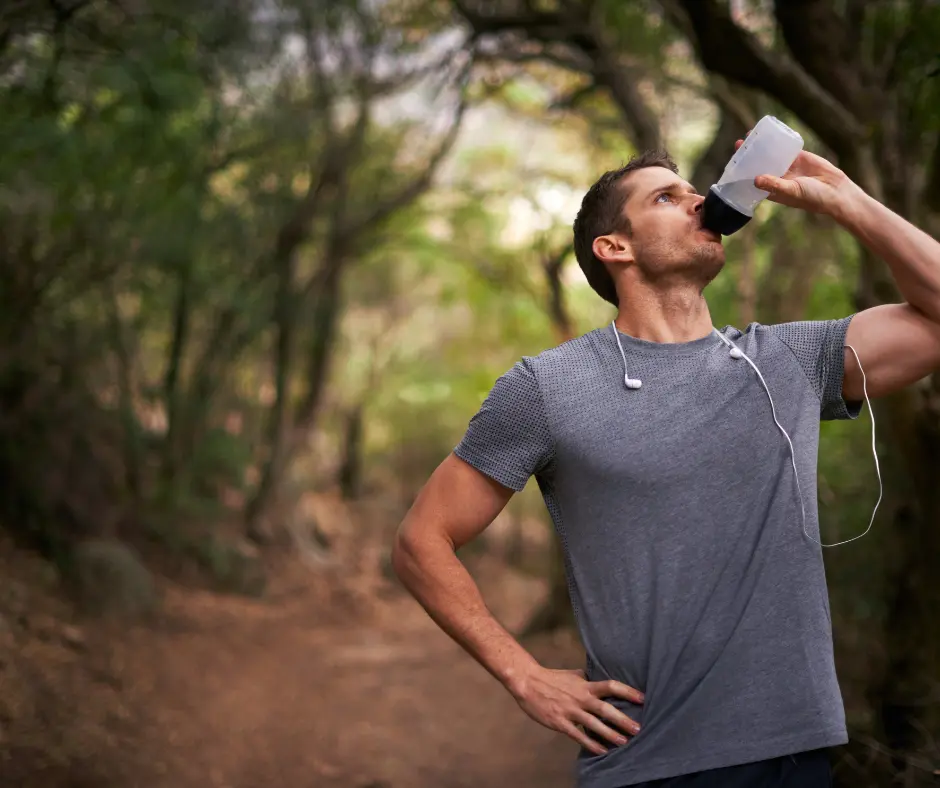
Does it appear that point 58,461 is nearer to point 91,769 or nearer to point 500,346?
point 91,769

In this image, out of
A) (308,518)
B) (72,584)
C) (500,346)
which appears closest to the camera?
(72,584)

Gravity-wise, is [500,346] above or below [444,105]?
below

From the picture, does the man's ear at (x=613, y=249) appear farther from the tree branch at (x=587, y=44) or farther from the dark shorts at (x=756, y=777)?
the tree branch at (x=587, y=44)

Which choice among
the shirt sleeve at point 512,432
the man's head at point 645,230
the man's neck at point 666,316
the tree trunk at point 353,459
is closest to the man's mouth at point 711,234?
the man's head at point 645,230

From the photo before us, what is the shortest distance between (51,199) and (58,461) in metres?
2.43

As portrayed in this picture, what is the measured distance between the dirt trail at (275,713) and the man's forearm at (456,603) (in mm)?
3977

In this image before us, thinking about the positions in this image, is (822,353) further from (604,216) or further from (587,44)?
(587,44)

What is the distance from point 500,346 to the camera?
22.2m

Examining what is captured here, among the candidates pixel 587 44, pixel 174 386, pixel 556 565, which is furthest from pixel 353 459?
pixel 587 44

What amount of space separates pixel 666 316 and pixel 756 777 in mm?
1056

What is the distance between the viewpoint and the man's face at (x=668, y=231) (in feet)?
8.34

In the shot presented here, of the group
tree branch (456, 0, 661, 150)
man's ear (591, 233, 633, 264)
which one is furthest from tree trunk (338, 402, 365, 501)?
man's ear (591, 233, 633, 264)

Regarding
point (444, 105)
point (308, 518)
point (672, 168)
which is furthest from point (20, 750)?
point (308, 518)

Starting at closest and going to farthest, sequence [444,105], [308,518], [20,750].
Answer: [20,750] < [444,105] < [308,518]
